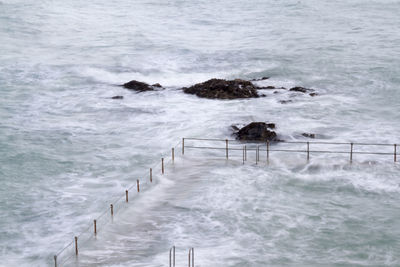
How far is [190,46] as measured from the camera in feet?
148

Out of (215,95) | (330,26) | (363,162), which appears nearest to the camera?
(363,162)

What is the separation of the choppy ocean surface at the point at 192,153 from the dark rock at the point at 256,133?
1096 millimetres

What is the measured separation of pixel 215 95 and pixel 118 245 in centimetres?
1623

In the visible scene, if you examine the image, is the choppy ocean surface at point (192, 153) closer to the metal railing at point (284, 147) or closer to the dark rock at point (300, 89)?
the metal railing at point (284, 147)

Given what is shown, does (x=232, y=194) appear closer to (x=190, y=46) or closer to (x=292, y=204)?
(x=292, y=204)

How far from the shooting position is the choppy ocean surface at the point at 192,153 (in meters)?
14.2

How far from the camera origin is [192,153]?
21.1 metres

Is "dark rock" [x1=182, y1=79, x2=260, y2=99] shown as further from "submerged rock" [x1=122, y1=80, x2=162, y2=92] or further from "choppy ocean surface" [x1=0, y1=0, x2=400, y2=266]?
"submerged rock" [x1=122, y1=80, x2=162, y2=92]

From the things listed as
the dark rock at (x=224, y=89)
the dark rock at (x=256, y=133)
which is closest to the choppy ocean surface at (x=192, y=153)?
A: the dark rock at (x=224, y=89)

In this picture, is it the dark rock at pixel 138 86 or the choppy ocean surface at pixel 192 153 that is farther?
the dark rock at pixel 138 86

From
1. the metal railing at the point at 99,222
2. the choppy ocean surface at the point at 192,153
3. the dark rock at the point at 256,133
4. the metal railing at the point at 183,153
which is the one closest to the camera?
the metal railing at the point at 99,222

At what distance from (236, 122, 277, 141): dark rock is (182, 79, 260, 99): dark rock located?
6.21 m

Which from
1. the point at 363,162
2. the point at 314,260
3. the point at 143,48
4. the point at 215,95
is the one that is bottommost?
the point at 314,260

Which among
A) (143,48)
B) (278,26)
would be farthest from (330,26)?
(143,48)
